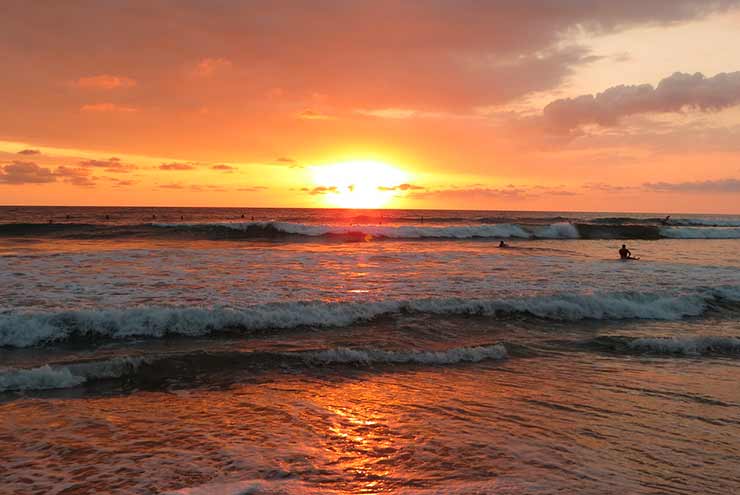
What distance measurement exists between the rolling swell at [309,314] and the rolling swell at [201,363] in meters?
2.41

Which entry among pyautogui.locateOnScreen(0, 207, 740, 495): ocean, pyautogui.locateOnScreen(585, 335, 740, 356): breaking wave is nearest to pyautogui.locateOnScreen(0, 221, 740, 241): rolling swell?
pyautogui.locateOnScreen(0, 207, 740, 495): ocean

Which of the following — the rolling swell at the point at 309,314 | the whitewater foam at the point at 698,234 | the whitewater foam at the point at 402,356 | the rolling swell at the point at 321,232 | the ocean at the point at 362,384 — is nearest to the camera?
the ocean at the point at 362,384

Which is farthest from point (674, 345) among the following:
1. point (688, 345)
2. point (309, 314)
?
point (309, 314)

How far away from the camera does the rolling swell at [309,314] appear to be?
11.9 meters

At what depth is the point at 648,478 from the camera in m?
5.67

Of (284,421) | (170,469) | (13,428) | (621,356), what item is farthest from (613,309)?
(13,428)

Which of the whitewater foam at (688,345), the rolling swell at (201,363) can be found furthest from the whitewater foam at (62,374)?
the whitewater foam at (688,345)

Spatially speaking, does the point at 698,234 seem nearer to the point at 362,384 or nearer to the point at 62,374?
the point at 362,384

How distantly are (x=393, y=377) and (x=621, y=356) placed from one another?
5.39 m

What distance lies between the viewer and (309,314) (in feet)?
46.0

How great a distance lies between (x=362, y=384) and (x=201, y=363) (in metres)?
3.39

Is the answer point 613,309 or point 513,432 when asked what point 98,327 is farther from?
point 613,309

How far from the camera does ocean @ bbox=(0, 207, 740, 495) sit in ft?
19.0

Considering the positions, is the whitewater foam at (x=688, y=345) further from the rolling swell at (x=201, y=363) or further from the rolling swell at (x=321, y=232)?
the rolling swell at (x=321, y=232)
